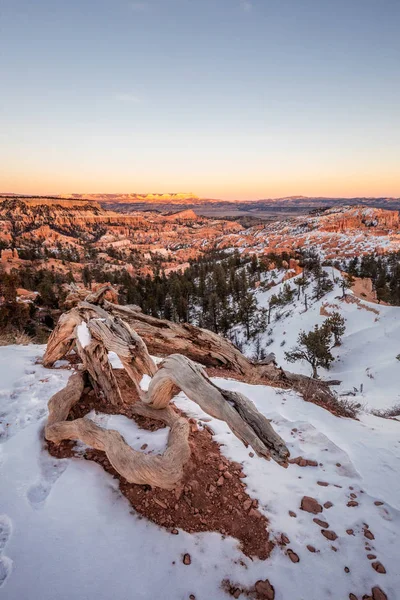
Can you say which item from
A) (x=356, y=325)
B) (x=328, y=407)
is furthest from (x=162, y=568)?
(x=356, y=325)

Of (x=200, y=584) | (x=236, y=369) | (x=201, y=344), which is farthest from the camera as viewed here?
(x=236, y=369)

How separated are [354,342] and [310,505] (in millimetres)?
33986

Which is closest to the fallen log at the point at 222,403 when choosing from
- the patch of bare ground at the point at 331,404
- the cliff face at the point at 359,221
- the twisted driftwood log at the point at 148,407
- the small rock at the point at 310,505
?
the twisted driftwood log at the point at 148,407

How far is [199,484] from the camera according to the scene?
3590 millimetres

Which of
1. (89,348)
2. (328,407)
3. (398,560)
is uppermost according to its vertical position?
(89,348)

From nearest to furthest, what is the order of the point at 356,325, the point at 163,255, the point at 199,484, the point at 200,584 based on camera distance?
1. the point at 200,584
2. the point at 199,484
3. the point at 356,325
4. the point at 163,255

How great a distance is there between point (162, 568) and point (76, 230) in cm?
18637

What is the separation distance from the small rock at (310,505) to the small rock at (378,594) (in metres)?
0.87

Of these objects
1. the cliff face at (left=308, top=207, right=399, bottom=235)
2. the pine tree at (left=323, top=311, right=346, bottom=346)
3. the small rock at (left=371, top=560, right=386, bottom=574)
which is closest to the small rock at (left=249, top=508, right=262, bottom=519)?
the small rock at (left=371, top=560, right=386, bottom=574)

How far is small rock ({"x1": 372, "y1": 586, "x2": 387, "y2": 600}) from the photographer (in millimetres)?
2602

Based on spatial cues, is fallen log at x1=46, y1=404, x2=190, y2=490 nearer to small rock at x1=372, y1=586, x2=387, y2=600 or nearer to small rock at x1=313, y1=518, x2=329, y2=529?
small rock at x1=313, y1=518, x2=329, y2=529

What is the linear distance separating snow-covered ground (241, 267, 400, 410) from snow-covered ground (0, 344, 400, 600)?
10404 millimetres

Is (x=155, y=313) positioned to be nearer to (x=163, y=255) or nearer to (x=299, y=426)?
(x=299, y=426)

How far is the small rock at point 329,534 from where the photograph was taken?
317 cm
